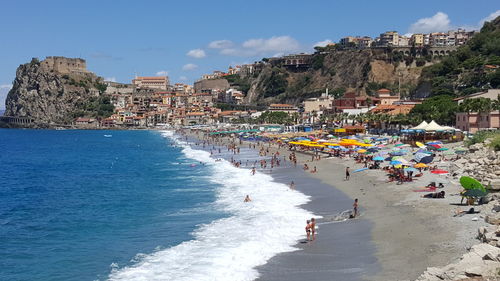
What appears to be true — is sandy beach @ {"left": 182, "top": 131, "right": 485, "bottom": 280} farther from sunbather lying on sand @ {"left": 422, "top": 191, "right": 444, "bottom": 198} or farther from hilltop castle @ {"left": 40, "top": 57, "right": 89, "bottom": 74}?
hilltop castle @ {"left": 40, "top": 57, "right": 89, "bottom": 74}

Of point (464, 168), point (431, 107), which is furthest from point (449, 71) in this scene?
point (464, 168)

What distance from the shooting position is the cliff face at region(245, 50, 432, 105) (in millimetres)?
120875

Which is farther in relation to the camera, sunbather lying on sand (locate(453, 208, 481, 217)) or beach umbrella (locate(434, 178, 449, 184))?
beach umbrella (locate(434, 178, 449, 184))

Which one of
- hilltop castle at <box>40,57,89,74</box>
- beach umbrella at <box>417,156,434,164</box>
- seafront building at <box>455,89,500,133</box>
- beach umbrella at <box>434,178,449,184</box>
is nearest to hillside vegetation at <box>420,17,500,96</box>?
seafront building at <box>455,89,500,133</box>

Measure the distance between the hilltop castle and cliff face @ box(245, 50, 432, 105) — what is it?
6924 cm

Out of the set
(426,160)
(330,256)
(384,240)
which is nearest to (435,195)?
(384,240)

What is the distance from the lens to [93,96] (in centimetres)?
18212

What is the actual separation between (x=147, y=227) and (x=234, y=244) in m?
5.40

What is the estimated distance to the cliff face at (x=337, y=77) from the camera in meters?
121

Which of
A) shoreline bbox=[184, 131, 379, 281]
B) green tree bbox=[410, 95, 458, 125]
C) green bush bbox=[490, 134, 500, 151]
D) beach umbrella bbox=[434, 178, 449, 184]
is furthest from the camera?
green tree bbox=[410, 95, 458, 125]

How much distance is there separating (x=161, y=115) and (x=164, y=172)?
12258 cm

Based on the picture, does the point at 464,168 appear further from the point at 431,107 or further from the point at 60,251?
the point at 431,107

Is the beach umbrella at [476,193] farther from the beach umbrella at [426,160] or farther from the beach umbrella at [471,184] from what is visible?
the beach umbrella at [426,160]

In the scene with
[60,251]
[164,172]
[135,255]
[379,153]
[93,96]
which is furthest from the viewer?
[93,96]
